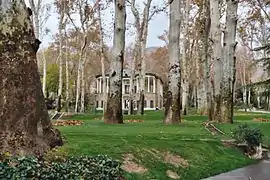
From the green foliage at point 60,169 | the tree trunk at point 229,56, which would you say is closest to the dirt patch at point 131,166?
the green foliage at point 60,169

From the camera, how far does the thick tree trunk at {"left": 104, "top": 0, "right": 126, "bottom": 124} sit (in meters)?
22.9

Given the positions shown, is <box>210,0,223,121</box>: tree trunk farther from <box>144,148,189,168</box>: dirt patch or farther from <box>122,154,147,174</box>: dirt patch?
<box>122,154,147,174</box>: dirt patch

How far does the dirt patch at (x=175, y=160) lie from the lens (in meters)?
12.6

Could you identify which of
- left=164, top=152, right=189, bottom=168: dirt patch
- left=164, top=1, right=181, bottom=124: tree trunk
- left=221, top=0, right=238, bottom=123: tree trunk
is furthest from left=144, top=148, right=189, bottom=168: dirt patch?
left=221, top=0, right=238, bottom=123: tree trunk

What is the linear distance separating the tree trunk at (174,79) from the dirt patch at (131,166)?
39.4 feet

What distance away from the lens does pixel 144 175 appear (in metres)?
10.9

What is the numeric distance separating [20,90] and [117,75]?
1268 centimetres

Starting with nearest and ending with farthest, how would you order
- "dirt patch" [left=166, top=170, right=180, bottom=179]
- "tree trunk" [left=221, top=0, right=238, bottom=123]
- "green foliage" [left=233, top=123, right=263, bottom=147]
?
"dirt patch" [left=166, top=170, right=180, bottom=179], "green foliage" [left=233, top=123, right=263, bottom=147], "tree trunk" [left=221, top=0, right=238, bottom=123]

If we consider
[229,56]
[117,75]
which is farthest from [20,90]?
[229,56]

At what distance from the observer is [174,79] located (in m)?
23.6

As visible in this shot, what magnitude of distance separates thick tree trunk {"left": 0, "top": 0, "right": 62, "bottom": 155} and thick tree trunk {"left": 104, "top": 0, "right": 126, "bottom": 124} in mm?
11793

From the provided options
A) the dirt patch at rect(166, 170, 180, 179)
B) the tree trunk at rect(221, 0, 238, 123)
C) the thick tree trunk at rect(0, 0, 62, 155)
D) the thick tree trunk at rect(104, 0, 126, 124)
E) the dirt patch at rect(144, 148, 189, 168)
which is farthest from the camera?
the tree trunk at rect(221, 0, 238, 123)

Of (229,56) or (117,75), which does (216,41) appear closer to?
(229,56)

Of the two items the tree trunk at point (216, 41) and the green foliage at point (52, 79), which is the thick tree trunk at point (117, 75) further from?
the green foliage at point (52, 79)
